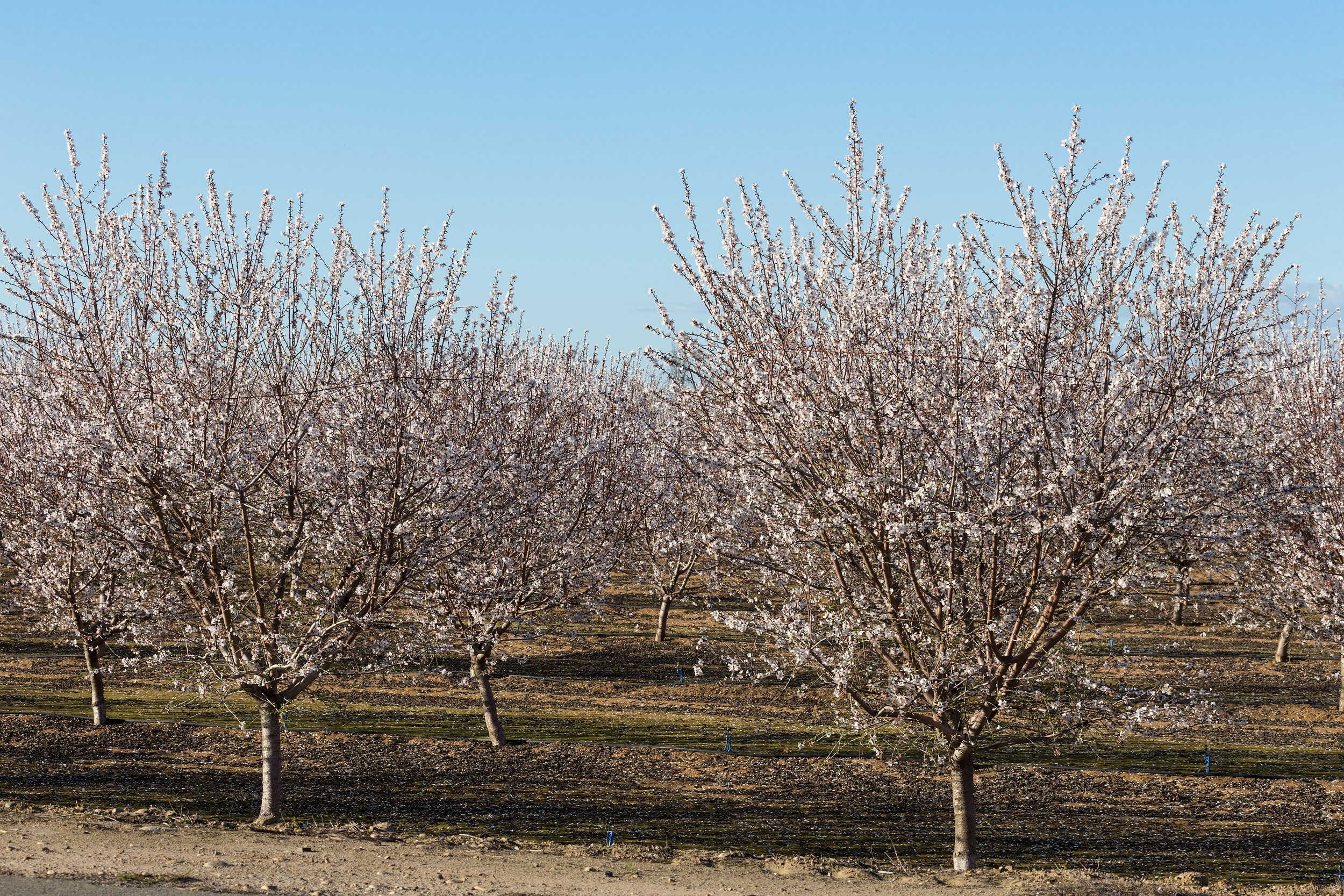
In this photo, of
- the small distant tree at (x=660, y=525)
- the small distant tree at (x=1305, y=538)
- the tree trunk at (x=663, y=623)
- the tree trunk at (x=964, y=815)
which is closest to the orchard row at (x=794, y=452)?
the tree trunk at (x=964, y=815)

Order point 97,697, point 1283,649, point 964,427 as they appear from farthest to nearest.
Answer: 1. point 1283,649
2. point 97,697
3. point 964,427

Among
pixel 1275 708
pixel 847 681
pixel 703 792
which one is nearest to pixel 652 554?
pixel 703 792

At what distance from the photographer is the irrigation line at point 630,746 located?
1482 cm

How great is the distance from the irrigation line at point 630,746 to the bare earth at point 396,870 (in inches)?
204

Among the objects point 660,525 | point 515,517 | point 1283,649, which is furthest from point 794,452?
point 1283,649

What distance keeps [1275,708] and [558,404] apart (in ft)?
50.8

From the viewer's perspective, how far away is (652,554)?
84.1ft

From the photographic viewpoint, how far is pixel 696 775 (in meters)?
14.6

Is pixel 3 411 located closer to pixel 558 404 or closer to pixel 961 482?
pixel 558 404

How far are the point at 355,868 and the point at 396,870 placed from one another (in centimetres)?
38

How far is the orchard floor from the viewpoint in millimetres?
11648

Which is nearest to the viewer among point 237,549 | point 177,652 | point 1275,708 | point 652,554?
point 237,549

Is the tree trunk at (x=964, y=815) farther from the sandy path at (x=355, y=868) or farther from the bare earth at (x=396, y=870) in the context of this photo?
the sandy path at (x=355, y=868)

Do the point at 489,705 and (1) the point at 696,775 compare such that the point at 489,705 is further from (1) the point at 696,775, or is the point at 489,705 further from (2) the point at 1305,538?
(2) the point at 1305,538
